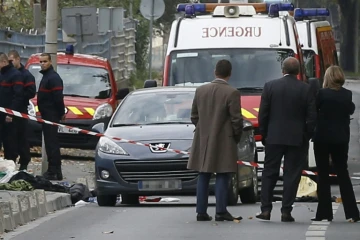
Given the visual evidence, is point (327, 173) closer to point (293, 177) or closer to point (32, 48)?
point (293, 177)

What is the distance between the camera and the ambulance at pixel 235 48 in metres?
19.0

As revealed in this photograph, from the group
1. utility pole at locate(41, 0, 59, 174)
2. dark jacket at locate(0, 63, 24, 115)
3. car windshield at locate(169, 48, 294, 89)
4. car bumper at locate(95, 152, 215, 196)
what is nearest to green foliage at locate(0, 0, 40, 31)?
utility pole at locate(41, 0, 59, 174)

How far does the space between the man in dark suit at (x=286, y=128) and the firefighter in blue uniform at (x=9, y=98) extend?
6575 millimetres

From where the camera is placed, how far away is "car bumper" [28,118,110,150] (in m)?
22.7

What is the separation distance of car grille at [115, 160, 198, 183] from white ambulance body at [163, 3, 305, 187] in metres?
4.18

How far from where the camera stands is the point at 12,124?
62.8 ft

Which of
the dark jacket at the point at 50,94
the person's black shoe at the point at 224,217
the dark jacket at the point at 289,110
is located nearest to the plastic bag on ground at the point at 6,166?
the dark jacket at the point at 50,94

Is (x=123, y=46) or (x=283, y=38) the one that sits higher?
(x=283, y=38)

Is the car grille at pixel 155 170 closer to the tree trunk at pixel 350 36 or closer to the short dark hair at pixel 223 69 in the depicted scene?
the short dark hair at pixel 223 69

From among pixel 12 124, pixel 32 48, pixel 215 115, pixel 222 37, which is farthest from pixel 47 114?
pixel 32 48

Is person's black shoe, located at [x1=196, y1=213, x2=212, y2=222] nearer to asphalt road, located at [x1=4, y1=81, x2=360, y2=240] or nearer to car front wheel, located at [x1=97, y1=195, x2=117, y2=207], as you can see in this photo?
asphalt road, located at [x1=4, y1=81, x2=360, y2=240]

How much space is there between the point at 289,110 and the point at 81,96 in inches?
452

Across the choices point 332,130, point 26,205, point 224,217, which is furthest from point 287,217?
point 26,205

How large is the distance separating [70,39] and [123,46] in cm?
806
